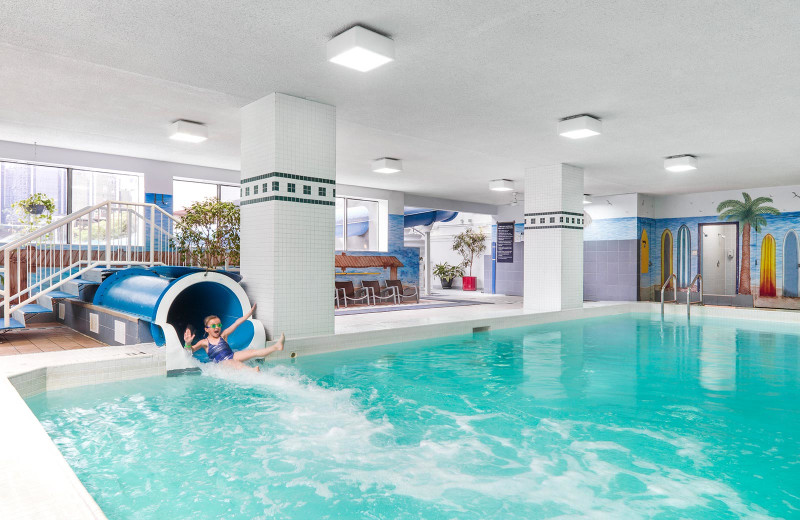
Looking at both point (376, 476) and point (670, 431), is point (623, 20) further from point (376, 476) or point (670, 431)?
point (376, 476)

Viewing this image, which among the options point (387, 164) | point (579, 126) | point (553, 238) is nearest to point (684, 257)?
point (553, 238)

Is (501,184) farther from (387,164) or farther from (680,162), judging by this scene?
(680,162)

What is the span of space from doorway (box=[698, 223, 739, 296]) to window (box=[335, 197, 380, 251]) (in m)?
8.72

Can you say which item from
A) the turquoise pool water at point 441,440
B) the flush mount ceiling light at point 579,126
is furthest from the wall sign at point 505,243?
the turquoise pool water at point 441,440

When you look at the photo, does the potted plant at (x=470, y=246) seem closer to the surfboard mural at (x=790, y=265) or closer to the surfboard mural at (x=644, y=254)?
the surfboard mural at (x=644, y=254)

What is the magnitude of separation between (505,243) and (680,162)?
7672 millimetres

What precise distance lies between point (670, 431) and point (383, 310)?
688 cm

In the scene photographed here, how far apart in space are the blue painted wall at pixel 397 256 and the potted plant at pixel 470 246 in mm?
4747

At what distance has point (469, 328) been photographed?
813 cm

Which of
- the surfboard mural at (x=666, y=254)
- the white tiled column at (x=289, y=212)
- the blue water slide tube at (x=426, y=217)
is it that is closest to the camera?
the white tiled column at (x=289, y=212)

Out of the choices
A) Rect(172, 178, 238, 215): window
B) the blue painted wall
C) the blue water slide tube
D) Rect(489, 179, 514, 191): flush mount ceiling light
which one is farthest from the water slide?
the blue water slide tube

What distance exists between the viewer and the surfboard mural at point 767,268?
1250cm

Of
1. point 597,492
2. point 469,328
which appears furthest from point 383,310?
point 597,492

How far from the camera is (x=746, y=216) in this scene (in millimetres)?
12805
